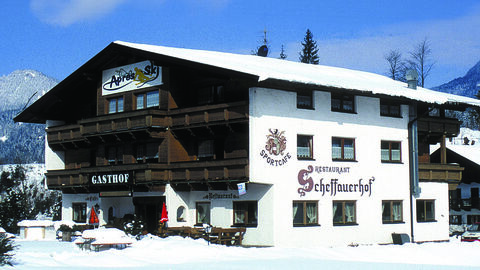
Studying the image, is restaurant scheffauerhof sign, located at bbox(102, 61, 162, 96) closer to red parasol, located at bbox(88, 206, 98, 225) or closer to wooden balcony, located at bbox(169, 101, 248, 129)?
wooden balcony, located at bbox(169, 101, 248, 129)

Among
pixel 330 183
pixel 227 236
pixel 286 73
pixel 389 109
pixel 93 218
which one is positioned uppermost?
pixel 286 73

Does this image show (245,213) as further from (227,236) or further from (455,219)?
(455,219)

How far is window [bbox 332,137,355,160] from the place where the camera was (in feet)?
115

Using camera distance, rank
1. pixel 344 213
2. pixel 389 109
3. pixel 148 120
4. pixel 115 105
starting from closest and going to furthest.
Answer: pixel 148 120 < pixel 344 213 < pixel 389 109 < pixel 115 105

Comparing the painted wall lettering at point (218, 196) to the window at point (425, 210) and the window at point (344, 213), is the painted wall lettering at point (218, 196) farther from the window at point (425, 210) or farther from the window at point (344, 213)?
the window at point (425, 210)

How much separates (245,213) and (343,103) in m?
7.71

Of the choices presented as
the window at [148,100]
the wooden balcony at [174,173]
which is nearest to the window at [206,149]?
the wooden balcony at [174,173]

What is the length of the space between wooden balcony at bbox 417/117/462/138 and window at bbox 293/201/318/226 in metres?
8.91

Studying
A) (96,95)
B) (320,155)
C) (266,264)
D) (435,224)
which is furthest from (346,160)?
(96,95)

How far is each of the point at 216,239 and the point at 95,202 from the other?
11515 mm

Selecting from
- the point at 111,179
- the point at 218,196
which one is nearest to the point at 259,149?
the point at 218,196

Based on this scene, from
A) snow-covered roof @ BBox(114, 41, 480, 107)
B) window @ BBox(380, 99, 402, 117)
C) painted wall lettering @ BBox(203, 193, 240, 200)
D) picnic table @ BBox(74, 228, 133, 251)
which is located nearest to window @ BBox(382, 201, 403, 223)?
window @ BBox(380, 99, 402, 117)

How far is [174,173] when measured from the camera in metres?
35.1

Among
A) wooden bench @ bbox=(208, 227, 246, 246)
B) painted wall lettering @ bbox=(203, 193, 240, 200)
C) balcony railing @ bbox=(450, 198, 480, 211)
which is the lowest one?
wooden bench @ bbox=(208, 227, 246, 246)
